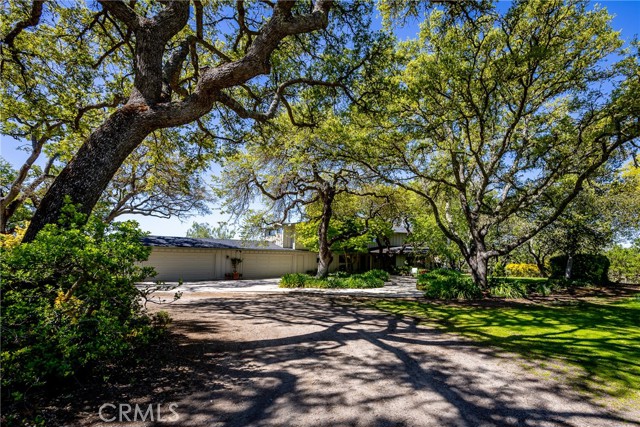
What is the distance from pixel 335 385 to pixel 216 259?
2133cm

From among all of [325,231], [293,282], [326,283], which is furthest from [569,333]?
[293,282]

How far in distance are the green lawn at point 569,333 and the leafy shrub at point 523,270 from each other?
1731 centimetres

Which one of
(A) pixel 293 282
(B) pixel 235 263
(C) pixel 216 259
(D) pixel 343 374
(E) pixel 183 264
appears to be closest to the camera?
(D) pixel 343 374

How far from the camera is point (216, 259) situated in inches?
915

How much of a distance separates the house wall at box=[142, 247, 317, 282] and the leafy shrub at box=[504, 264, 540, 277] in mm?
20206

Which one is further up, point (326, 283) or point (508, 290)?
point (508, 290)

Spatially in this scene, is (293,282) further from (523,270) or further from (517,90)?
(523,270)

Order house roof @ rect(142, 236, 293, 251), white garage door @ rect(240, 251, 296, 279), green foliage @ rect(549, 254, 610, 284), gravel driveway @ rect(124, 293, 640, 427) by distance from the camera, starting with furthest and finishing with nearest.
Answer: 1. white garage door @ rect(240, 251, 296, 279)
2. house roof @ rect(142, 236, 293, 251)
3. green foliage @ rect(549, 254, 610, 284)
4. gravel driveway @ rect(124, 293, 640, 427)

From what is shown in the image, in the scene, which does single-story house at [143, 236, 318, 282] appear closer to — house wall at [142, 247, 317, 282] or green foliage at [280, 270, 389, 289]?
house wall at [142, 247, 317, 282]

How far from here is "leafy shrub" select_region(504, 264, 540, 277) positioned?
2677 cm

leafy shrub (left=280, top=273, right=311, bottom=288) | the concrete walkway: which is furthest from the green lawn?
leafy shrub (left=280, top=273, right=311, bottom=288)

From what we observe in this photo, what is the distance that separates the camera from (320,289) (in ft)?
53.2

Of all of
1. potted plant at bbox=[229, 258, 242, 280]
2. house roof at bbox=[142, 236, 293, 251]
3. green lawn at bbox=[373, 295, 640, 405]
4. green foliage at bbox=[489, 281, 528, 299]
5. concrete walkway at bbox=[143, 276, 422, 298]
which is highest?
house roof at bbox=[142, 236, 293, 251]

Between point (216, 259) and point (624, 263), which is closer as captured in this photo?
point (624, 263)
